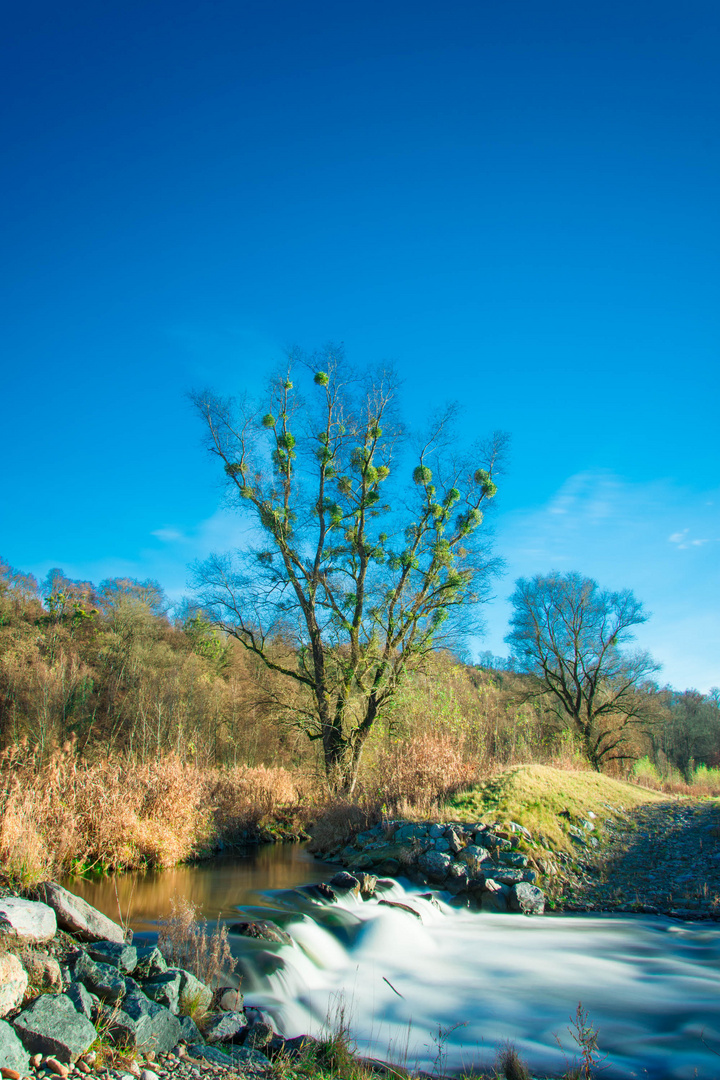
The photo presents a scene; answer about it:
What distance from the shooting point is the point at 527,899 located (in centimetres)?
936

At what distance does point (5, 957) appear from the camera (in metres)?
4.25

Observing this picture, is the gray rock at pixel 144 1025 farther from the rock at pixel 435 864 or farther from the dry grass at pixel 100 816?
the rock at pixel 435 864

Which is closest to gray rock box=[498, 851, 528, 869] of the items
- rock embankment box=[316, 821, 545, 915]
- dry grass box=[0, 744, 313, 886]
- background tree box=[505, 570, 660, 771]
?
rock embankment box=[316, 821, 545, 915]

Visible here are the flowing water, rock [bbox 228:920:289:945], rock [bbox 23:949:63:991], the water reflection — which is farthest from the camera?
the water reflection

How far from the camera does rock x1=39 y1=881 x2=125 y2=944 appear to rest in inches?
225

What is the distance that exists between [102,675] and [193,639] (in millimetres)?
5765

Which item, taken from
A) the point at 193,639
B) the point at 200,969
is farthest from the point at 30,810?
the point at 193,639

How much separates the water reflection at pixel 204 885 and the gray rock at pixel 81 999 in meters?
3.78

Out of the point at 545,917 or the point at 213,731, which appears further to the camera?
the point at 213,731

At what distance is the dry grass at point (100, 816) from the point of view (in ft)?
27.7

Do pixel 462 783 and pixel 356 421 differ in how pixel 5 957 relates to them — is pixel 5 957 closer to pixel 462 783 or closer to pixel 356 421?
pixel 462 783

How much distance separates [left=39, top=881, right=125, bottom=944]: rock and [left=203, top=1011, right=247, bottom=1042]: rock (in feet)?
4.14

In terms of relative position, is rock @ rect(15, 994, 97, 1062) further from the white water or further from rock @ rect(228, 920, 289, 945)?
rock @ rect(228, 920, 289, 945)

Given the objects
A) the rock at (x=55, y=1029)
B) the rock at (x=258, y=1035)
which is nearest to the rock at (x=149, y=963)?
the rock at (x=258, y=1035)
